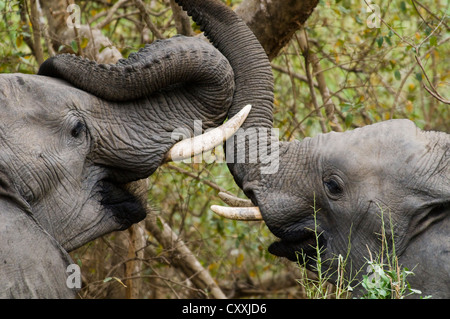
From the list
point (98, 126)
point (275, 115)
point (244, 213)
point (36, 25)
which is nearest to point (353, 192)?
point (244, 213)

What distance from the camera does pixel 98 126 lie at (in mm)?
4266

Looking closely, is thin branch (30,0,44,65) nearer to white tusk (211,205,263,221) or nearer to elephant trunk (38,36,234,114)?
elephant trunk (38,36,234,114)

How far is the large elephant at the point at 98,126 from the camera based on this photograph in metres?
3.90

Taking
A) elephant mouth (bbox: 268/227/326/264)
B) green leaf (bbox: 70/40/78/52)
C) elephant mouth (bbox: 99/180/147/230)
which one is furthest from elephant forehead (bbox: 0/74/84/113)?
elephant mouth (bbox: 268/227/326/264)

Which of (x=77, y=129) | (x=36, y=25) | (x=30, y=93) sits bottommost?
(x=36, y=25)

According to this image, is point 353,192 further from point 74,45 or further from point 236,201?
point 74,45

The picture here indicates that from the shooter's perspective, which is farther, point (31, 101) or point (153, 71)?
point (153, 71)

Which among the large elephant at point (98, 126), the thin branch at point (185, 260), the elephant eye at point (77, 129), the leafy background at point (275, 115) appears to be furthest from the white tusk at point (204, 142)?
the thin branch at point (185, 260)

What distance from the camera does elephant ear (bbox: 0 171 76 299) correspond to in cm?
366

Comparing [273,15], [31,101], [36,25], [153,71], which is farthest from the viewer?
[36,25]

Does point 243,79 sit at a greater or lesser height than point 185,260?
greater

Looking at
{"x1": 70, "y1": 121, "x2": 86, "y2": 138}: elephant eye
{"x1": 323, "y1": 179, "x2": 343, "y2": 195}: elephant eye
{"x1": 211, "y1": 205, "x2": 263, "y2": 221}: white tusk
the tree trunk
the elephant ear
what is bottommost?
the elephant ear

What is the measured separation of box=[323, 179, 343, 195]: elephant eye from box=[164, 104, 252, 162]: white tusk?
0.56 metres

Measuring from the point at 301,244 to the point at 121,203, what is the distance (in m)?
0.99
